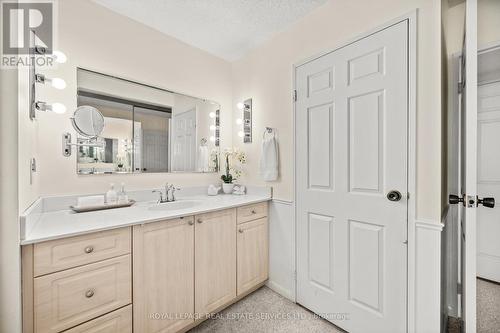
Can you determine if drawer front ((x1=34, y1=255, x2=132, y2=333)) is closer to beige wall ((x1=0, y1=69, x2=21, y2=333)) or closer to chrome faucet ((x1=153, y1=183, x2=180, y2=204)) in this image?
beige wall ((x1=0, y1=69, x2=21, y2=333))

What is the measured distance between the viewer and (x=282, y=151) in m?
2.07

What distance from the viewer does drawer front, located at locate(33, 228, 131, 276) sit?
1.00 metres

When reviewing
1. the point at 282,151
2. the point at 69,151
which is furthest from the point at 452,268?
the point at 69,151

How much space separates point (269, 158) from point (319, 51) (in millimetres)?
989

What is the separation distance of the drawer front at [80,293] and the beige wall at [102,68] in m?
0.42

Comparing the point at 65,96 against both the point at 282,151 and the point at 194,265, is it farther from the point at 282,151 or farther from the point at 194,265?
the point at 282,151

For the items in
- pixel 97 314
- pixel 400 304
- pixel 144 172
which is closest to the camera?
pixel 97 314

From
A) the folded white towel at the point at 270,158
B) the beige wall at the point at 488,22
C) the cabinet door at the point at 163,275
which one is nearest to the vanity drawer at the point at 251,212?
the folded white towel at the point at 270,158

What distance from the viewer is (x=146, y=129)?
1997 mm

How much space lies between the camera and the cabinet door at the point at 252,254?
1.91 metres

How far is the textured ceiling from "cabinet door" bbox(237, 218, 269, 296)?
71.5 inches

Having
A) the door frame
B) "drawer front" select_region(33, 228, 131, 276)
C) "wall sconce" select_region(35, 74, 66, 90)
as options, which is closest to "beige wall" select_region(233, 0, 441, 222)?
the door frame

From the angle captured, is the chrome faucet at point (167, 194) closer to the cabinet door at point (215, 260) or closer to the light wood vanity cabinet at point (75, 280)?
the cabinet door at point (215, 260)

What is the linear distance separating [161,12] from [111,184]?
1.49 meters
